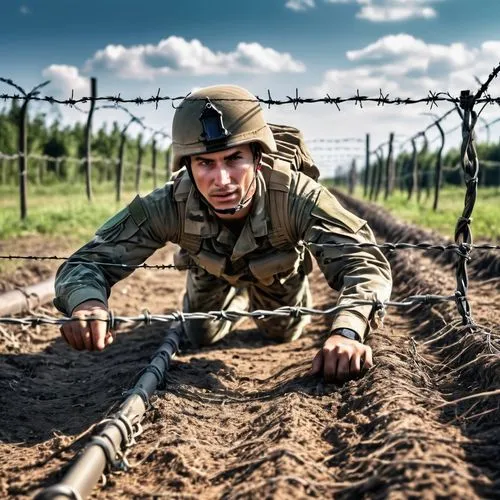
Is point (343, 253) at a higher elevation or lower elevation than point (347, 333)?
higher

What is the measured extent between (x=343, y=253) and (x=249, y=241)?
0.57m

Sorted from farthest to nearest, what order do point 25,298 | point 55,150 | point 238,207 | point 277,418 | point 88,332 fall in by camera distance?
point 55,150 < point 25,298 < point 238,207 < point 88,332 < point 277,418

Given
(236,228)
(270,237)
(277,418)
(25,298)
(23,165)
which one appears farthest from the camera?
(23,165)

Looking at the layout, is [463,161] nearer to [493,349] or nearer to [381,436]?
[493,349]

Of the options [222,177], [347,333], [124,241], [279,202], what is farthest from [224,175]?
[347,333]

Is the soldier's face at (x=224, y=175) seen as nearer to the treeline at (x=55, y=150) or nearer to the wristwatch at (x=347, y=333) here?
the wristwatch at (x=347, y=333)

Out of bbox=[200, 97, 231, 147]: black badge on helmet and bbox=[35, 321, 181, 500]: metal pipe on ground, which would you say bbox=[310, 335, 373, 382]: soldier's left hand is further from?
bbox=[200, 97, 231, 147]: black badge on helmet

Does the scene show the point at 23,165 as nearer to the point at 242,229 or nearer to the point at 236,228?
the point at 236,228

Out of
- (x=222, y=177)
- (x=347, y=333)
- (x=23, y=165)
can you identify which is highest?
(x=222, y=177)

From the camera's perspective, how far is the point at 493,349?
10.8ft

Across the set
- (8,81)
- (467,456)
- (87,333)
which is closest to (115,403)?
(87,333)

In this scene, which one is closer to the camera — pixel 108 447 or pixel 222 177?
pixel 108 447

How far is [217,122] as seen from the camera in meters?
3.56

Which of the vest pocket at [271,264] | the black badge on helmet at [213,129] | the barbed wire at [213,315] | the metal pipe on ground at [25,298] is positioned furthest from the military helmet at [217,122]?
the metal pipe on ground at [25,298]
